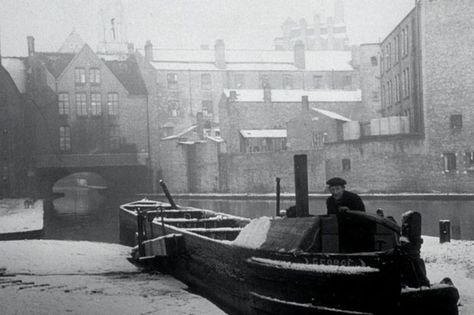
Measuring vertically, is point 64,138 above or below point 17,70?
below

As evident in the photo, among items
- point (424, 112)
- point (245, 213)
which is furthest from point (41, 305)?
point (424, 112)

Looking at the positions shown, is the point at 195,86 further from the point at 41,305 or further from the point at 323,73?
the point at 41,305

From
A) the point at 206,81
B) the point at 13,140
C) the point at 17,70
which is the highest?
the point at 206,81

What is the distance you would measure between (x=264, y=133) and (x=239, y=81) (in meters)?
12.4

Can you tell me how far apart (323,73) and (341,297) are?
48.8 metres

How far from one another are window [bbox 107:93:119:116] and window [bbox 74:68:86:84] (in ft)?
7.08

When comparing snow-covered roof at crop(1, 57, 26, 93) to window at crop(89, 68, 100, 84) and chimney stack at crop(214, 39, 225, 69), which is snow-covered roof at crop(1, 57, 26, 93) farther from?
chimney stack at crop(214, 39, 225, 69)

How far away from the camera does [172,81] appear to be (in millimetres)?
49906

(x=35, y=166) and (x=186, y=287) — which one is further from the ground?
(x=35, y=166)

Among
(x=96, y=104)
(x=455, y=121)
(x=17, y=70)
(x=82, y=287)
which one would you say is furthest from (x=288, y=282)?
(x=17, y=70)

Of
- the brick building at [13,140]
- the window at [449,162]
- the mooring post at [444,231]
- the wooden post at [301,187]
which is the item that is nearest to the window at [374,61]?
the window at [449,162]

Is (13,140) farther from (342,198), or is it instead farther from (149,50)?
(342,198)

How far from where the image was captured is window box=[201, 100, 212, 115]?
50.8 m

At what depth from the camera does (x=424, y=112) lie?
3044 centimetres
